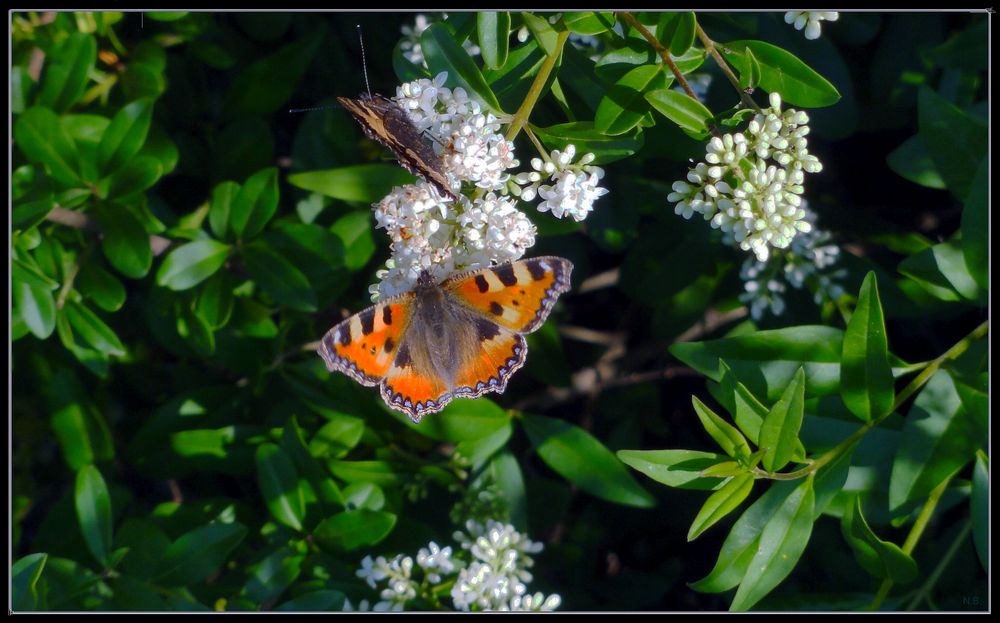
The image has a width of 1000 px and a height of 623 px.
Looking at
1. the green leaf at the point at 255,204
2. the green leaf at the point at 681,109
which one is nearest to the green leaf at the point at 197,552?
the green leaf at the point at 255,204

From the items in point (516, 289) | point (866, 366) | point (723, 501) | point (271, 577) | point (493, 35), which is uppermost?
point (493, 35)

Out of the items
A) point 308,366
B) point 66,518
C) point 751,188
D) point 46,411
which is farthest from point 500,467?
point 46,411

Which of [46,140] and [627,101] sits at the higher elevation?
[627,101]

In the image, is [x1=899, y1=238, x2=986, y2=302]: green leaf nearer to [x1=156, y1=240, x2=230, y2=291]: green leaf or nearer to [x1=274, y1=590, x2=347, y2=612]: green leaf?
[x1=274, y1=590, x2=347, y2=612]: green leaf

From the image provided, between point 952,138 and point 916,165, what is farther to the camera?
point 916,165

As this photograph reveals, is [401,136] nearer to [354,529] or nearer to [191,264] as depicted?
[191,264]

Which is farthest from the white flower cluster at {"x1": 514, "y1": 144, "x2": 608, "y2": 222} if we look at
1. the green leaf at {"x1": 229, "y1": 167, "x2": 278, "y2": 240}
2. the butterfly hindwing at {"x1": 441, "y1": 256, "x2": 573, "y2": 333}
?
the green leaf at {"x1": 229, "y1": 167, "x2": 278, "y2": 240}

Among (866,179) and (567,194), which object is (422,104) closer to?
(567,194)

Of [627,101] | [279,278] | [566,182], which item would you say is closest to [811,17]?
[627,101]
